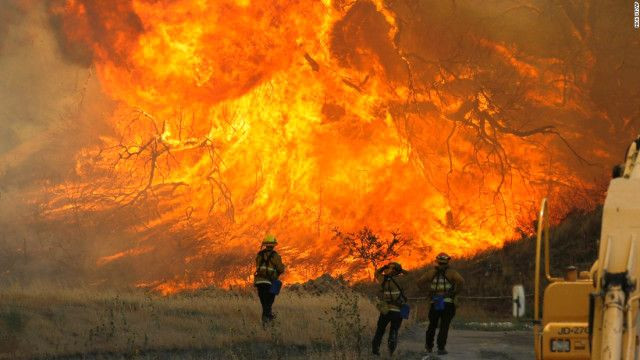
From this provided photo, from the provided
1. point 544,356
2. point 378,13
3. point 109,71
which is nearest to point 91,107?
point 109,71

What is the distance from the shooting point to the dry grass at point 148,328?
17141 mm

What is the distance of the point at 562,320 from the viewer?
989 centimetres

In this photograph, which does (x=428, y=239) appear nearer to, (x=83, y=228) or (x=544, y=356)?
(x=83, y=228)

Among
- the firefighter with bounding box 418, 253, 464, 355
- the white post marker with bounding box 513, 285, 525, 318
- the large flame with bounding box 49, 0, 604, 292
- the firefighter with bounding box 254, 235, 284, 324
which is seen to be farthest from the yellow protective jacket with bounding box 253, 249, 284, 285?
the large flame with bounding box 49, 0, 604, 292

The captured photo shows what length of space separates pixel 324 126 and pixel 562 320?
1166 inches

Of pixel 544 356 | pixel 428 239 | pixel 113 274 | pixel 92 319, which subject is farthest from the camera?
pixel 113 274

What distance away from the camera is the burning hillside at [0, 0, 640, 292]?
128 feet

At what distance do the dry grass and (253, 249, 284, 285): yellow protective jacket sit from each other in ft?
3.06

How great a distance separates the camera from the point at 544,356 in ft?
31.2

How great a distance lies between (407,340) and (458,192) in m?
20.2

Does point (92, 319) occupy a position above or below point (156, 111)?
below

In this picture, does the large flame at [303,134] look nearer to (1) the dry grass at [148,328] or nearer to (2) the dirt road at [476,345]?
(2) the dirt road at [476,345]

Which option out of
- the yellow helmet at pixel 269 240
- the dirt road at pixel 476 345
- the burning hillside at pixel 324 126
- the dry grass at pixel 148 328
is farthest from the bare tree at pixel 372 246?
the yellow helmet at pixel 269 240

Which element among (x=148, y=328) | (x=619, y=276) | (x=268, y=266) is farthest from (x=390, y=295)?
(x=619, y=276)
